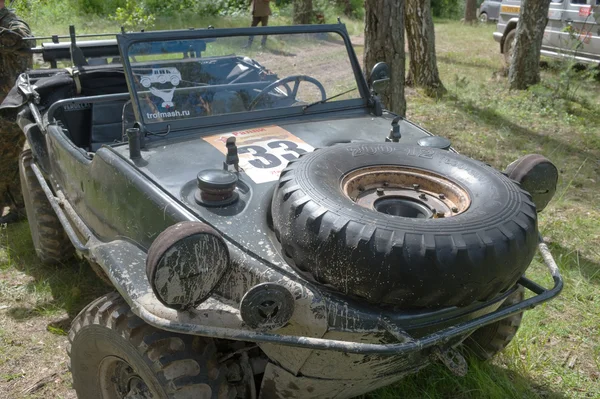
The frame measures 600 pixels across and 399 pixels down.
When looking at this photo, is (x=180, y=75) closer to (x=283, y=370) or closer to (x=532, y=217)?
(x=283, y=370)

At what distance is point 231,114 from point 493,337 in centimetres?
187

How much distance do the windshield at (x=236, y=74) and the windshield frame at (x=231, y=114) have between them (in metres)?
0.02

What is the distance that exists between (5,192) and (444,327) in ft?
14.6

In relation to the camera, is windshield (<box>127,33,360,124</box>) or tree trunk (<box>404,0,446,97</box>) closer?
windshield (<box>127,33,360,124</box>)

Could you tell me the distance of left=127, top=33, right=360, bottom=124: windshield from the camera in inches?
125

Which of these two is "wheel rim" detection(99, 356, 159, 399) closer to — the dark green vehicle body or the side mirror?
the dark green vehicle body

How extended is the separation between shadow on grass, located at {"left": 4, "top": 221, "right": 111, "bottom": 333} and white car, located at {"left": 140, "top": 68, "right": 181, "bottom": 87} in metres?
1.62

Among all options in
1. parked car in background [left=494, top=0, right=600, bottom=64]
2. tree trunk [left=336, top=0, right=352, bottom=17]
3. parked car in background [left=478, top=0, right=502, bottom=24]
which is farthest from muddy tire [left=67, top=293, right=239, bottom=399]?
parked car in background [left=478, top=0, right=502, bottom=24]

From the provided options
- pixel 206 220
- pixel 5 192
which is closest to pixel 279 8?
pixel 5 192

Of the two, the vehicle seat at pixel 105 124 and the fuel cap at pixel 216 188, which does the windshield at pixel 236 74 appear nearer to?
the fuel cap at pixel 216 188

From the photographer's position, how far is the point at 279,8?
1981cm

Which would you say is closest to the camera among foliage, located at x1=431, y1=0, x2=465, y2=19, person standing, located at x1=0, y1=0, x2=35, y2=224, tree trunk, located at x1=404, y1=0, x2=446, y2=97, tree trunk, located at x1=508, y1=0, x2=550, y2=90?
Answer: person standing, located at x1=0, y1=0, x2=35, y2=224

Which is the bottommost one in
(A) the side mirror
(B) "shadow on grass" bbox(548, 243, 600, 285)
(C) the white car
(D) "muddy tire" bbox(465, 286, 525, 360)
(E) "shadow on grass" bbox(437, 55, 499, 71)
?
(B) "shadow on grass" bbox(548, 243, 600, 285)

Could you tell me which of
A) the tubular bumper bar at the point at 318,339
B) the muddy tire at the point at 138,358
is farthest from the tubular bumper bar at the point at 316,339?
the muddy tire at the point at 138,358
